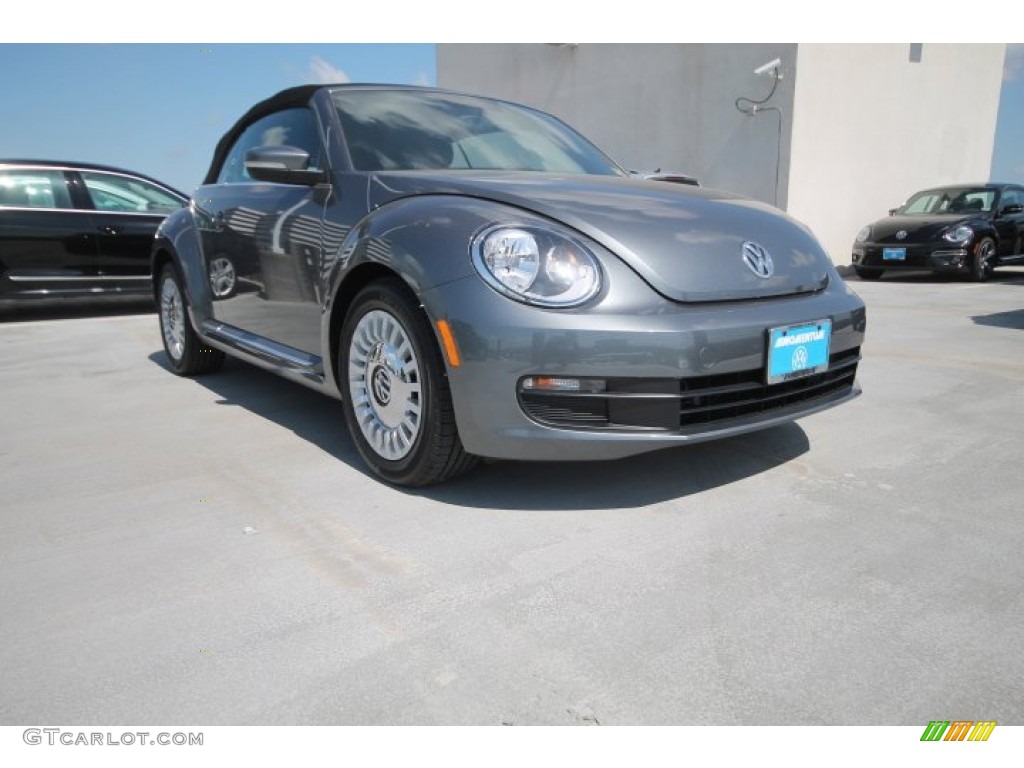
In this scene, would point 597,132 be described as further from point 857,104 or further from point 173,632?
point 173,632

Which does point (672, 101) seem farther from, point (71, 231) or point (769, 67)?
point (71, 231)

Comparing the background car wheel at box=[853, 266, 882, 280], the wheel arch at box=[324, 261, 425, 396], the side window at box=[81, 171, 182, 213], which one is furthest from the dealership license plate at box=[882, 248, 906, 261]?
the wheel arch at box=[324, 261, 425, 396]

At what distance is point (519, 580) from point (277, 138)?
8.28ft

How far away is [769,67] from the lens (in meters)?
10.5

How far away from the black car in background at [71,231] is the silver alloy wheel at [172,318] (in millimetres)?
2681

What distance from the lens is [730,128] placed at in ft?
37.4

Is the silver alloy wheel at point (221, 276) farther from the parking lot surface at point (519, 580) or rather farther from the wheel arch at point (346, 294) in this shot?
the wheel arch at point (346, 294)

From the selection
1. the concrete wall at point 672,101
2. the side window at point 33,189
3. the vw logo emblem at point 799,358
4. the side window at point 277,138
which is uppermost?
the concrete wall at point 672,101

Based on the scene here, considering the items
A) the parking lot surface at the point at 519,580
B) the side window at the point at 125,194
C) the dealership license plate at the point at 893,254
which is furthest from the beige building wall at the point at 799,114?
the parking lot surface at the point at 519,580

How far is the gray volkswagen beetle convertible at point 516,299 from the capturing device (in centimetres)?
211

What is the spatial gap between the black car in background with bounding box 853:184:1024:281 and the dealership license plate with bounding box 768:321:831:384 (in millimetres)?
7909

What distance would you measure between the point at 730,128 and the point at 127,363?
9480 mm
